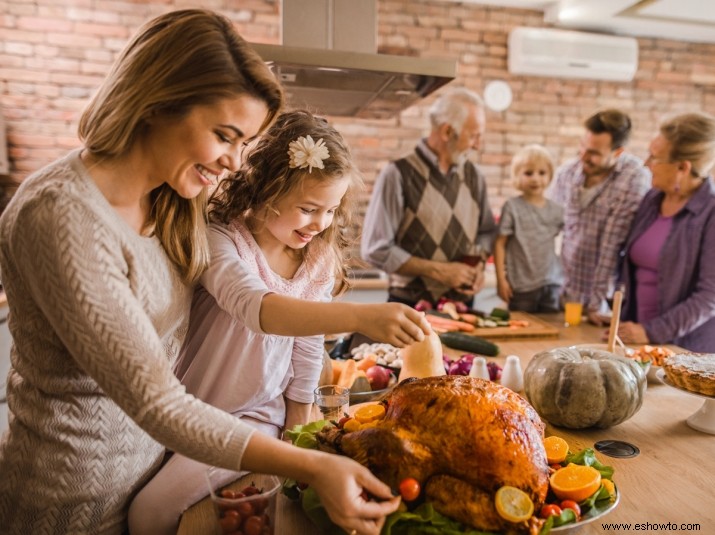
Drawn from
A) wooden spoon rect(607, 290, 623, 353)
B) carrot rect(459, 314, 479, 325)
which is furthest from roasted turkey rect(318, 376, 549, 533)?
carrot rect(459, 314, 479, 325)

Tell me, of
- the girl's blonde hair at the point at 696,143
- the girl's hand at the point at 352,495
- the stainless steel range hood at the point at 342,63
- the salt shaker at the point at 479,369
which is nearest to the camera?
the girl's hand at the point at 352,495

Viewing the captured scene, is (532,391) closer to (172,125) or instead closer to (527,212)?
(172,125)

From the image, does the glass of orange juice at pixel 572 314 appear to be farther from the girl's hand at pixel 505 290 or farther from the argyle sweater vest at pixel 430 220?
the argyle sweater vest at pixel 430 220

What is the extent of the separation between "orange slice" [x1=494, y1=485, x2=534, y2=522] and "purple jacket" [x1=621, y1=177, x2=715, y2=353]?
5.37ft

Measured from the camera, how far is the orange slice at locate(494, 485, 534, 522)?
74 cm

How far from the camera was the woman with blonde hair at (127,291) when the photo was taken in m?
0.74

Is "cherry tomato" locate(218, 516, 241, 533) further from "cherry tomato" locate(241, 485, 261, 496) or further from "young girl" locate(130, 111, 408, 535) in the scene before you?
"young girl" locate(130, 111, 408, 535)

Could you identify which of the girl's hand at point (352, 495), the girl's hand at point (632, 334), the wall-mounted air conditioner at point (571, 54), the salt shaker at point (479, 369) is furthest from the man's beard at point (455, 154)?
the girl's hand at point (352, 495)

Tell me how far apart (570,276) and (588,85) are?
98.8 inches

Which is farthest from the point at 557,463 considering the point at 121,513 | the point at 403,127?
the point at 403,127

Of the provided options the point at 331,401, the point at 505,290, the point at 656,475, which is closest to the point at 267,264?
the point at 331,401

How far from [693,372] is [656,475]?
30 cm

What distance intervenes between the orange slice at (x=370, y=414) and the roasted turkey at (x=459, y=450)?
0.08 m

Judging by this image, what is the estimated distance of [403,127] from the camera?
167 inches
